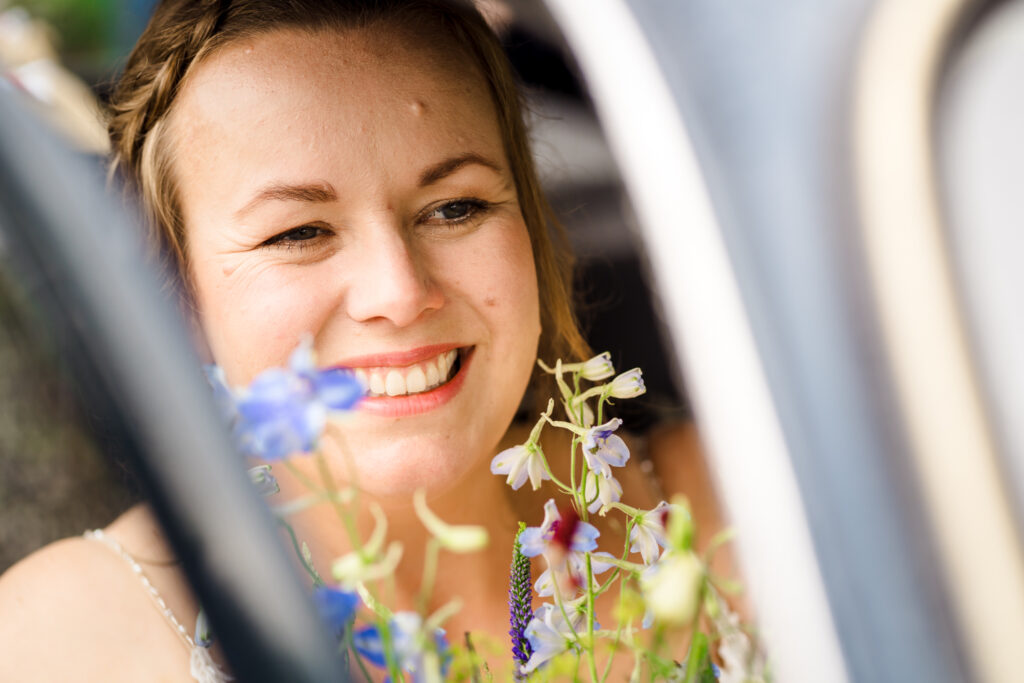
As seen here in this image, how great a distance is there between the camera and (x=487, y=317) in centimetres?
84

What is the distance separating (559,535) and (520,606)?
0.29 ft

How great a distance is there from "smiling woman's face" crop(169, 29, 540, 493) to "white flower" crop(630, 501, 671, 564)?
268mm

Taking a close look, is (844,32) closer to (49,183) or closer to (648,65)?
(648,65)

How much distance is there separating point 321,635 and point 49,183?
258mm

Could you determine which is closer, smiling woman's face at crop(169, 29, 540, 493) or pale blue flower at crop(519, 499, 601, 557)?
pale blue flower at crop(519, 499, 601, 557)

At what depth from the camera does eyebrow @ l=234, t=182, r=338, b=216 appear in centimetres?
77

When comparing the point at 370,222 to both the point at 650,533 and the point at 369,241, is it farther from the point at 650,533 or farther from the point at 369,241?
the point at 650,533

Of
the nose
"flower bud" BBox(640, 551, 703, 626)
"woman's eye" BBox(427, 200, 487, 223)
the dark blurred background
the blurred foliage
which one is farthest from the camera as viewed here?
the blurred foliage

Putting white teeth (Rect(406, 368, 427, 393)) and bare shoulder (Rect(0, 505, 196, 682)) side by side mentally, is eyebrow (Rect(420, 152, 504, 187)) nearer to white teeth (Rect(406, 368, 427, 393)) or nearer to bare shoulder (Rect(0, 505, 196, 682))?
white teeth (Rect(406, 368, 427, 393))

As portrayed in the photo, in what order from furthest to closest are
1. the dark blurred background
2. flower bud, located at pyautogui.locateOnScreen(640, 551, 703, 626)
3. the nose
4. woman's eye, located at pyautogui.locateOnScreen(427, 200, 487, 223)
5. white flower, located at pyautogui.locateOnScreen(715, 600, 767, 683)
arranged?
the dark blurred background → woman's eye, located at pyautogui.locateOnScreen(427, 200, 487, 223) → the nose → white flower, located at pyautogui.locateOnScreen(715, 600, 767, 683) → flower bud, located at pyautogui.locateOnScreen(640, 551, 703, 626)

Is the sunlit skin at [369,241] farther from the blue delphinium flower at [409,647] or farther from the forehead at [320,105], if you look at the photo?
the blue delphinium flower at [409,647]

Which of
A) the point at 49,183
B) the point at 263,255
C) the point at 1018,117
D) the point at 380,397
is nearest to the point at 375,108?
the point at 263,255

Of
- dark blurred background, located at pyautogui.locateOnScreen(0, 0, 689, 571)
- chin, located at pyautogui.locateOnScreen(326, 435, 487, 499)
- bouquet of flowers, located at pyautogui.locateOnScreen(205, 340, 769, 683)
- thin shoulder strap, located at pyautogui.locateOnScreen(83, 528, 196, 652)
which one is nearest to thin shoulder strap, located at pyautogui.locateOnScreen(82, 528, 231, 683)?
thin shoulder strap, located at pyautogui.locateOnScreen(83, 528, 196, 652)

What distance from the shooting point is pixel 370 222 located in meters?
0.76
